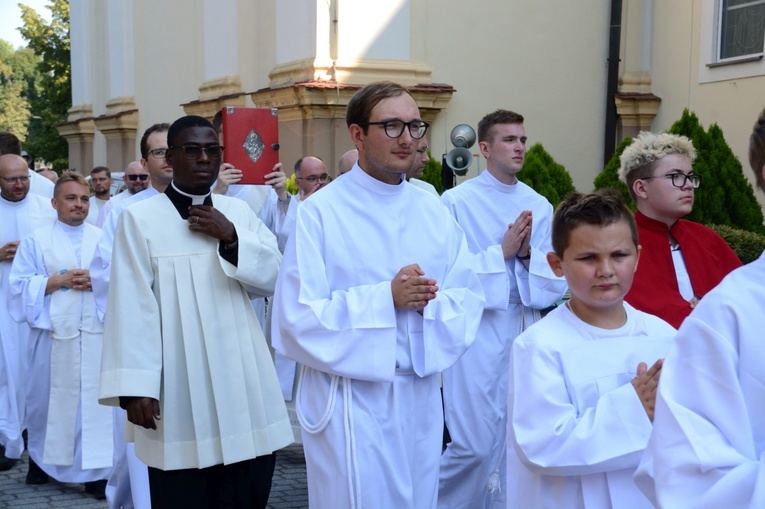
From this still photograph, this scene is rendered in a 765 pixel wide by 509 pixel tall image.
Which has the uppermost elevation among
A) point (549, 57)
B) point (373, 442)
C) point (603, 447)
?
point (549, 57)

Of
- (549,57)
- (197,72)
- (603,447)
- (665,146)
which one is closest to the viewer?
(603,447)

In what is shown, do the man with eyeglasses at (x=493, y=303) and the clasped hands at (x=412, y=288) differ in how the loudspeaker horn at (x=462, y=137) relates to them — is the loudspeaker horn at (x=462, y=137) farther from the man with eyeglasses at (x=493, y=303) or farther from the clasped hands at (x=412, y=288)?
the clasped hands at (x=412, y=288)

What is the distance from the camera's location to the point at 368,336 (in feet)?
13.7

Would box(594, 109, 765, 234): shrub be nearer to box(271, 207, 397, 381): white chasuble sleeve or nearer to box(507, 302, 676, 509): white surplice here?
box(271, 207, 397, 381): white chasuble sleeve

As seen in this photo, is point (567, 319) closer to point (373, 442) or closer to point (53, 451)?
point (373, 442)

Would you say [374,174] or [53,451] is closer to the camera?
[374,174]

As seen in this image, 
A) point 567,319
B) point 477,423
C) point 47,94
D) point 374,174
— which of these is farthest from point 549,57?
point 47,94

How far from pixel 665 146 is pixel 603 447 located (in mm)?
2333

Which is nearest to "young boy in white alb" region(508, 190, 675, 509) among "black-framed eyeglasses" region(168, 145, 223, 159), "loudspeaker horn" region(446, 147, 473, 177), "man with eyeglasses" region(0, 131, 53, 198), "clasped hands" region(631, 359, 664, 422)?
"clasped hands" region(631, 359, 664, 422)

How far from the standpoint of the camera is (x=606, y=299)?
326 cm

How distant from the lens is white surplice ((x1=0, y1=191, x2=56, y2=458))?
8.57 m

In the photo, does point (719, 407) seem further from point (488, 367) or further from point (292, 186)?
point (292, 186)

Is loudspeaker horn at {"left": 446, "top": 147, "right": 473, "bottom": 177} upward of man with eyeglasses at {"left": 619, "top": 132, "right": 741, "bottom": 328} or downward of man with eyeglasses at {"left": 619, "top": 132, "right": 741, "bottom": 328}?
upward

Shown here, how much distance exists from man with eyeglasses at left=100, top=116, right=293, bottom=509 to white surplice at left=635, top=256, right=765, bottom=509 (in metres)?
2.64
